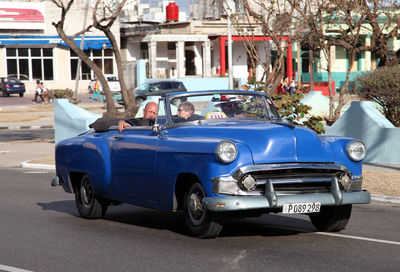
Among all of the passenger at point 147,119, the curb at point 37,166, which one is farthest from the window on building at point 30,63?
the passenger at point 147,119

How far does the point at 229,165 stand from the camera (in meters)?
7.79

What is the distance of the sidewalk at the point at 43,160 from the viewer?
44.3 feet

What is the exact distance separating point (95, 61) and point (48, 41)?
539 cm

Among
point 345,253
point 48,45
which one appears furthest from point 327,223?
point 48,45

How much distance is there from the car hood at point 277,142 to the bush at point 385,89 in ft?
38.2

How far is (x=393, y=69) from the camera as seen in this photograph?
19.8 meters

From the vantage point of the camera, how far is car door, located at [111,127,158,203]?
8.96m

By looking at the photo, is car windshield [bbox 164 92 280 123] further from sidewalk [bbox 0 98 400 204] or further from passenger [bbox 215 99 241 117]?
sidewalk [bbox 0 98 400 204]

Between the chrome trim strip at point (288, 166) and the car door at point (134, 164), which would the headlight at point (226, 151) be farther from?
the car door at point (134, 164)

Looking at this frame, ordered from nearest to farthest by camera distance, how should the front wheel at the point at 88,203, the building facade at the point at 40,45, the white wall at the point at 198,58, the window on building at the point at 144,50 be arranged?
the front wheel at the point at 88,203, the building facade at the point at 40,45, the white wall at the point at 198,58, the window on building at the point at 144,50

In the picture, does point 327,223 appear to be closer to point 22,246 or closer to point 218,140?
point 218,140

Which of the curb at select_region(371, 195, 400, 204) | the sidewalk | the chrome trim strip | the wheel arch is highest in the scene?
the chrome trim strip

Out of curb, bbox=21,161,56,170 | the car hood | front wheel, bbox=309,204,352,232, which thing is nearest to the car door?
the car hood

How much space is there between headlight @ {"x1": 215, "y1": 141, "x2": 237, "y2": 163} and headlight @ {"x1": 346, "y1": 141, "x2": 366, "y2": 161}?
1.36 m
